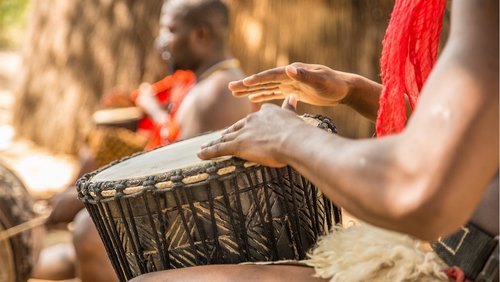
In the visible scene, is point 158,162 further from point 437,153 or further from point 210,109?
point 210,109

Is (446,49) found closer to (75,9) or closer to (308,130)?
(308,130)

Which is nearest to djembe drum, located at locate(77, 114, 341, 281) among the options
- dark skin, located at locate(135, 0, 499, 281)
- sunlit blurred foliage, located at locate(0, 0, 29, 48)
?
dark skin, located at locate(135, 0, 499, 281)

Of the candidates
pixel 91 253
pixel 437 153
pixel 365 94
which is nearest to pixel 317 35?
pixel 91 253

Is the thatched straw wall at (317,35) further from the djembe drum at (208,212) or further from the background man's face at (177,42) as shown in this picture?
the djembe drum at (208,212)

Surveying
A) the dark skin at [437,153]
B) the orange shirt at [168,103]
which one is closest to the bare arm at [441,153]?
the dark skin at [437,153]

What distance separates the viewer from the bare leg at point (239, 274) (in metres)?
1.61

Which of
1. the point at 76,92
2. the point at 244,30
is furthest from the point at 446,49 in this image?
the point at 76,92

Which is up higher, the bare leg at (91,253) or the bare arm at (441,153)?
the bare arm at (441,153)

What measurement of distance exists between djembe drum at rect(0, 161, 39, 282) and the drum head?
3.28 feet

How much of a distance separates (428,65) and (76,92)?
Answer: 18.4ft

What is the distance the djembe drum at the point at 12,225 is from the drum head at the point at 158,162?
100cm

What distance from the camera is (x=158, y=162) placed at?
1987 mm

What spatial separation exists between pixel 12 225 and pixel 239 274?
160 centimetres

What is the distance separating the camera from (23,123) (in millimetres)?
7523
